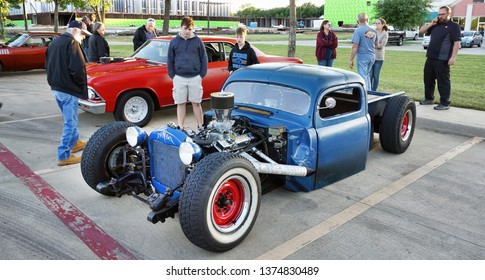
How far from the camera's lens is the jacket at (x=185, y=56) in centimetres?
603

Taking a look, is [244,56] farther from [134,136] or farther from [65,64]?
[134,136]

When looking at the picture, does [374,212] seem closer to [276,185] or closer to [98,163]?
[276,185]

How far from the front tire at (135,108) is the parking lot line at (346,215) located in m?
4.24

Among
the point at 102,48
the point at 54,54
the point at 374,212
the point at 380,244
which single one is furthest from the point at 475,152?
the point at 102,48

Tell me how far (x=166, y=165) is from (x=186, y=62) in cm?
282

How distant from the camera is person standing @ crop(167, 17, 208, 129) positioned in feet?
19.8

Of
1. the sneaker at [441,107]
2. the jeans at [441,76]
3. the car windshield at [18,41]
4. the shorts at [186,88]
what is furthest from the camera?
the car windshield at [18,41]

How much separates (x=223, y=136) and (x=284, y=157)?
73cm

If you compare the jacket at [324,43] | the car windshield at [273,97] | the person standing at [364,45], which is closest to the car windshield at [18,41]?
the jacket at [324,43]

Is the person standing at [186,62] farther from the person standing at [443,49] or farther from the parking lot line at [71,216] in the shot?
the person standing at [443,49]

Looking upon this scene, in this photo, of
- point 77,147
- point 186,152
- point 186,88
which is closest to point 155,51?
point 186,88

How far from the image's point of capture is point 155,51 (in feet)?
25.9

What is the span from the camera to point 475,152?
5.97 metres

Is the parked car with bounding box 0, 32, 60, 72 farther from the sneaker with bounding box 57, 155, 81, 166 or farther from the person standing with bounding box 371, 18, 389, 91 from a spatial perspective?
the person standing with bounding box 371, 18, 389, 91
